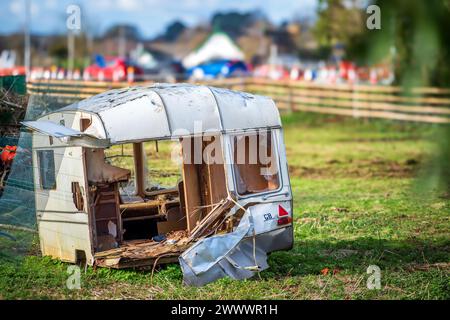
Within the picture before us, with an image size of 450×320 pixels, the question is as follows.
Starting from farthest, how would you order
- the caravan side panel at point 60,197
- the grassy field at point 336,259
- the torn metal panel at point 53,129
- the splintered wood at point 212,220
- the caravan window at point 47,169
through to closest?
the caravan window at point 47,169 → the splintered wood at point 212,220 → the caravan side panel at point 60,197 → the torn metal panel at point 53,129 → the grassy field at point 336,259

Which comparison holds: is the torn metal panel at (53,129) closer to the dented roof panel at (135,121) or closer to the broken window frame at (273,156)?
the dented roof panel at (135,121)

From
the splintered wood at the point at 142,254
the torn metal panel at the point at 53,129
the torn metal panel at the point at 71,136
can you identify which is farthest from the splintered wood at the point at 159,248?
the torn metal panel at the point at 53,129

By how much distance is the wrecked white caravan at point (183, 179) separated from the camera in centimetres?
816

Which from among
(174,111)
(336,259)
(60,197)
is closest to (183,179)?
(174,111)

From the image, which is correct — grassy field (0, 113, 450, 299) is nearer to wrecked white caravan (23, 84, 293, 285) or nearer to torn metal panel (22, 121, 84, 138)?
wrecked white caravan (23, 84, 293, 285)

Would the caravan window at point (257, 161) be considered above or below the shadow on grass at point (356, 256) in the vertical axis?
above

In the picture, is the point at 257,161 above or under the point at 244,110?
under

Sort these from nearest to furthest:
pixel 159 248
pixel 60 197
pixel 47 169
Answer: pixel 60 197, pixel 159 248, pixel 47 169

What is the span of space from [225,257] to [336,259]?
82.3 inches

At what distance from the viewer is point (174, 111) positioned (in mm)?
8406

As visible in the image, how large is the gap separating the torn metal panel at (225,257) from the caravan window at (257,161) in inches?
28.0

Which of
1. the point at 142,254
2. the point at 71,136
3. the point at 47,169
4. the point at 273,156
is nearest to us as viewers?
→ the point at 71,136

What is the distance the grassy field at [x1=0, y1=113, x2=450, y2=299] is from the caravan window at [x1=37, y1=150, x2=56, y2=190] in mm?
757

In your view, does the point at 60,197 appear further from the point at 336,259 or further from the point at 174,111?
the point at 336,259
